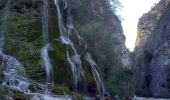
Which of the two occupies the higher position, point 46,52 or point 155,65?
point 46,52

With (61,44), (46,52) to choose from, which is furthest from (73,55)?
(46,52)

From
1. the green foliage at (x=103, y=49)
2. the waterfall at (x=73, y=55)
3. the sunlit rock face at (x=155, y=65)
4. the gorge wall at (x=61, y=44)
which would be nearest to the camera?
the gorge wall at (x=61, y=44)

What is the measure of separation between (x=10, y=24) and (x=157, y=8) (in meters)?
93.8

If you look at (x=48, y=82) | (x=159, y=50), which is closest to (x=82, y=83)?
(x=48, y=82)

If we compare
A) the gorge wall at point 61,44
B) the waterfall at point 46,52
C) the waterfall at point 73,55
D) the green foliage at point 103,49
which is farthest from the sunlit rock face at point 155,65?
the waterfall at point 46,52

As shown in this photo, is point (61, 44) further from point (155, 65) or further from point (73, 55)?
point (155, 65)

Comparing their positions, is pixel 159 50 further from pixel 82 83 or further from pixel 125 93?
pixel 82 83

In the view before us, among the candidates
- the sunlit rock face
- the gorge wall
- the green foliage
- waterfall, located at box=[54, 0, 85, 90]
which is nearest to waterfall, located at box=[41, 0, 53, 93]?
the gorge wall

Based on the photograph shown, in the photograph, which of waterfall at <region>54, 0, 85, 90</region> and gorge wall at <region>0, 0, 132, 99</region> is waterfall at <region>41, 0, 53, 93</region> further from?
waterfall at <region>54, 0, 85, 90</region>

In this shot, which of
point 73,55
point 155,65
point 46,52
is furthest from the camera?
point 155,65

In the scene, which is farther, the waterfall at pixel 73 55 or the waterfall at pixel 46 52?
the waterfall at pixel 73 55

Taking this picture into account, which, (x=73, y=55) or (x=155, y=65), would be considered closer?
(x=73, y=55)

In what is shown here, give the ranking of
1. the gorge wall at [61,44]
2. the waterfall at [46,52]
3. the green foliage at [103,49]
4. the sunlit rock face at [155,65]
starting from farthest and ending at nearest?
the sunlit rock face at [155,65] < the green foliage at [103,49] < the waterfall at [46,52] < the gorge wall at [61,44]

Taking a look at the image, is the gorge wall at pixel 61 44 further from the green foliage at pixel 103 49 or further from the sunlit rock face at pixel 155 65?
the sunlit rock face at pixel 155 65
